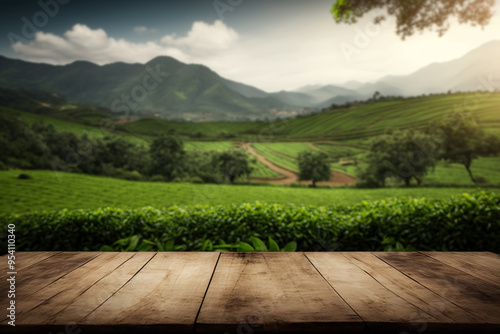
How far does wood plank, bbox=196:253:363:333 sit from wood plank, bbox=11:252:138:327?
45cm

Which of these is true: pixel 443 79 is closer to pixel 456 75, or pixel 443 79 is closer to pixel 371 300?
pixel 456 75

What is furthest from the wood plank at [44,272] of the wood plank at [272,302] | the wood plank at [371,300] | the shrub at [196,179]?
the shrub at [196,179]

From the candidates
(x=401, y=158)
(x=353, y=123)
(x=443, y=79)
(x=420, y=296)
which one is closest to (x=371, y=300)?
(x=420, y=296)

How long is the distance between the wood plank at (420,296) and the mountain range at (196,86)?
8207mm

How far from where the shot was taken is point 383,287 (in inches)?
35.8

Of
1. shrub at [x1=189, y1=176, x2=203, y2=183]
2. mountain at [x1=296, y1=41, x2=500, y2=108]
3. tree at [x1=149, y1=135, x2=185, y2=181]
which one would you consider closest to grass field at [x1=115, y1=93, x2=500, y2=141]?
mountain at [x1=296, y1=41, x2=500, y2=108]

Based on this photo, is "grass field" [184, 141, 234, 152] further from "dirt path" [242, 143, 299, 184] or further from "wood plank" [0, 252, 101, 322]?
"wood plank" [0, 252, 101, 322]

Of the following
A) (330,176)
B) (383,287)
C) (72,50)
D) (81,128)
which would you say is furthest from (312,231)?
(81,128)

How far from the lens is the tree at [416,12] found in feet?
18.9

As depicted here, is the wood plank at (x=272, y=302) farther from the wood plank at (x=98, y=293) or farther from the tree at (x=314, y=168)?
the tree at (x=314, y=168)

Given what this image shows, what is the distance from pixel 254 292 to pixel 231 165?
40.2 ft

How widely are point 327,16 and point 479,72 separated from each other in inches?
301

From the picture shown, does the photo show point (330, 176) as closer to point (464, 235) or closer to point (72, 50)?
point (464, 235)

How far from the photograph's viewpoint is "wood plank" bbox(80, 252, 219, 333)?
68cm
